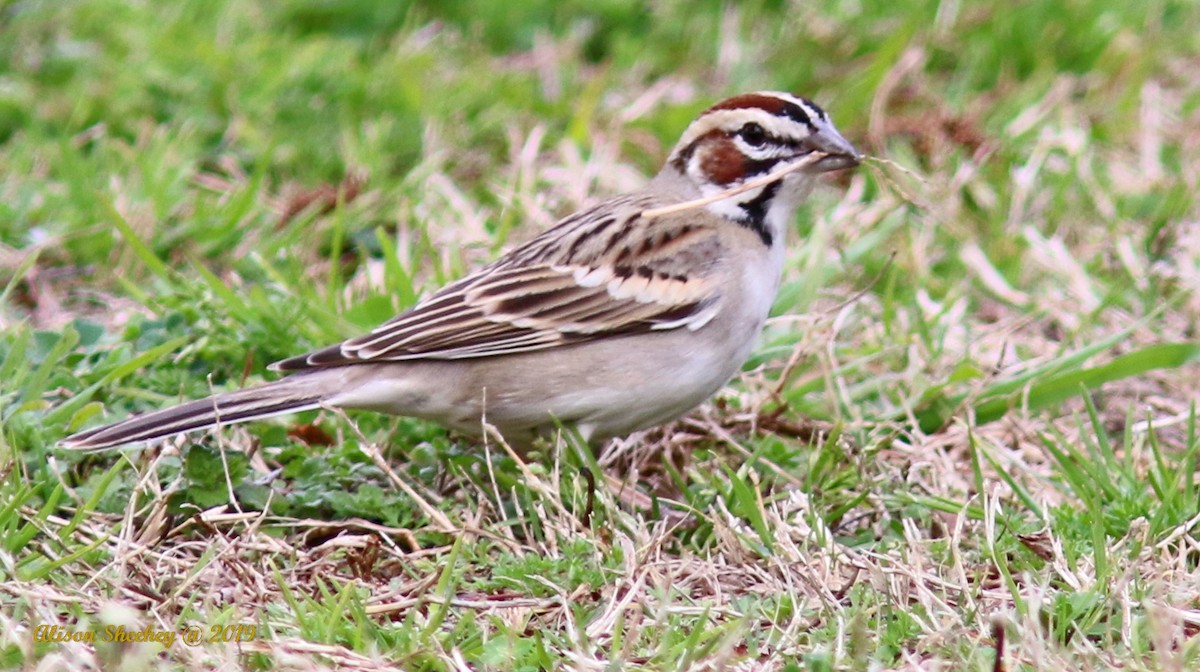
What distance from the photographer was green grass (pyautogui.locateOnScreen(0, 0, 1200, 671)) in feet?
14.2

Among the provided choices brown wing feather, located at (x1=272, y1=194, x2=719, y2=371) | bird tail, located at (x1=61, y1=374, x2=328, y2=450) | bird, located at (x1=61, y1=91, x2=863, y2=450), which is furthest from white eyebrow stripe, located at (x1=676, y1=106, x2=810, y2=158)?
bird tail, located at (x1=61, y1=374, x2=328, y2=450)

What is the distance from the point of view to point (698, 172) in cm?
584

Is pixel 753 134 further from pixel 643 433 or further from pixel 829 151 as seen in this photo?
pixel 643 433

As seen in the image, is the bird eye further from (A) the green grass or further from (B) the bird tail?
(B) the bird tail

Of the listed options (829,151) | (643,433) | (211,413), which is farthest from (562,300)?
(211,413)

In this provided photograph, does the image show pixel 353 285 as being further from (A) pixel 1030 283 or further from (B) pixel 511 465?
(A) pixel 1030 283

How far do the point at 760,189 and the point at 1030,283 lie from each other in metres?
2.01

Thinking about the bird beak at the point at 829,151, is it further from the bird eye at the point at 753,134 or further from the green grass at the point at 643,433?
the green grass at the point at 643,433

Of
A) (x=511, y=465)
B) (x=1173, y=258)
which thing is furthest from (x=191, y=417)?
(x=1173, y=258)

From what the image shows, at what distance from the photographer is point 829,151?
5598mm

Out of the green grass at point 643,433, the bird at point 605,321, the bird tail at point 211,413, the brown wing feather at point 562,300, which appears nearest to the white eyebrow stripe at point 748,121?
the bird at point 605,321

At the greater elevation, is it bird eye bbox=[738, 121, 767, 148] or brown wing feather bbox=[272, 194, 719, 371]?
bird eye bbox=[738, 121, 767, 148]

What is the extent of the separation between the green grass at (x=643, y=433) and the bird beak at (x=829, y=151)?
19.8 inches

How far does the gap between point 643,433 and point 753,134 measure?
1104 millimetres
